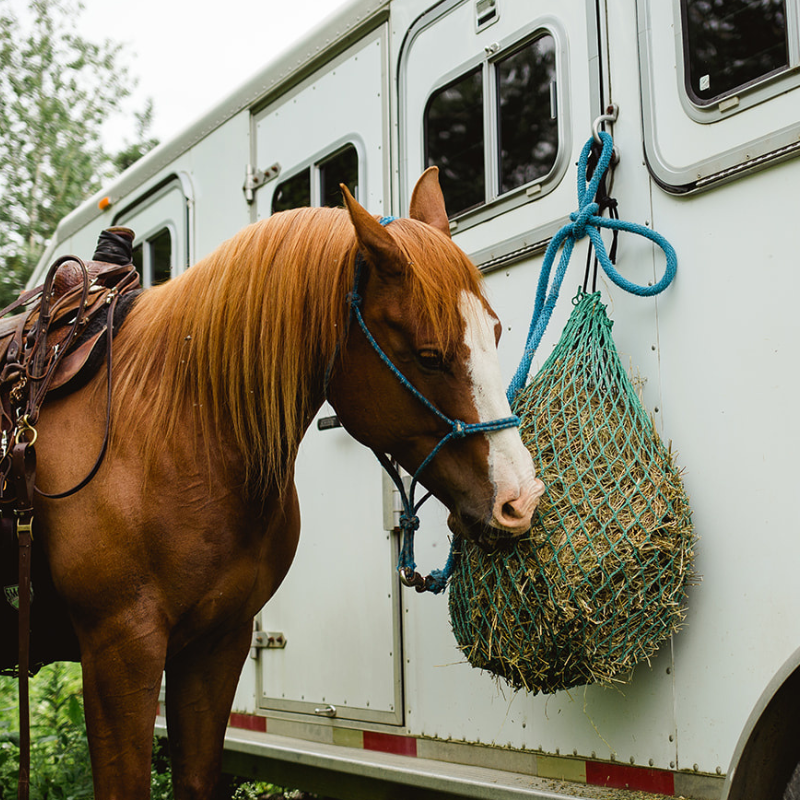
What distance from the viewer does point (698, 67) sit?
2338 millimetres

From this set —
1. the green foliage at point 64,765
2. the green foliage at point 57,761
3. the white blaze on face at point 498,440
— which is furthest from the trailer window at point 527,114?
the green foliage at point 57,761

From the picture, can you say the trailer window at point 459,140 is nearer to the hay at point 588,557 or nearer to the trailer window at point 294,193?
A: the trailer window at point 294,193

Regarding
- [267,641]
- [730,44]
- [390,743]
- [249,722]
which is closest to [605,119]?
[730,44]

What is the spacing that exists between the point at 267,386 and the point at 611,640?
1056 millimetres

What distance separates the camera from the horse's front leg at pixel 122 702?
6.84 feet

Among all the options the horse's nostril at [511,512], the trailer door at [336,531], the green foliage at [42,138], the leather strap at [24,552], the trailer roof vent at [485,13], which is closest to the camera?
the horse's nostril at [511,512]

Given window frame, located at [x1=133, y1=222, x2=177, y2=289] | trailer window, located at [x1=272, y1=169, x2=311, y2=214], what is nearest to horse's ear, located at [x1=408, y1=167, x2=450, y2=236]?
trailer window, located at [x1=272, y1=169, x2=311, y2=214]

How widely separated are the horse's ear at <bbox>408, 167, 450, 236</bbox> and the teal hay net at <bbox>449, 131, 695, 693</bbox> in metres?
0.57

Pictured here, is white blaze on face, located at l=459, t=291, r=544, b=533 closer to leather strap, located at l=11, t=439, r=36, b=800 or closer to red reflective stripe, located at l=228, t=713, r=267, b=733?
leather strap, located at l=11, t=439, r=36, b=800

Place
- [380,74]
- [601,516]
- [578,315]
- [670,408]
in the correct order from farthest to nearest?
[380,74] → [578,315] → [670,408] → [601,516]

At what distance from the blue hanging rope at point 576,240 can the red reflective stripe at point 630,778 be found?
1.04 m


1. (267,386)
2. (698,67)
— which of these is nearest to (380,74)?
(698,67)

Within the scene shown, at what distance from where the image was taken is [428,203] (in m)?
2.55

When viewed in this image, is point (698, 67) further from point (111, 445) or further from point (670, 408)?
point (111, 445)
